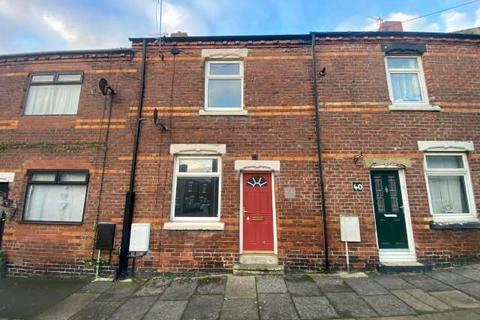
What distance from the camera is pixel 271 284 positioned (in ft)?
17.8

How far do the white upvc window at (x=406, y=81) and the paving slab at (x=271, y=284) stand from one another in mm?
5935

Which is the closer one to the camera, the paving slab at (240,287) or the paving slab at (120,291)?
the paving slab at (240,287)

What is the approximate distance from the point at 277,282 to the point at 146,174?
4.37 meters

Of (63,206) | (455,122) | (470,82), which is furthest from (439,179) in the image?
(63,206)

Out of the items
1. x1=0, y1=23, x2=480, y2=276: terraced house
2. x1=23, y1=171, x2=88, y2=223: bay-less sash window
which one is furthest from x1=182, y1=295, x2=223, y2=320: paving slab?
x1=23, y1=171, x2=88, y2=223: bay-less sash window

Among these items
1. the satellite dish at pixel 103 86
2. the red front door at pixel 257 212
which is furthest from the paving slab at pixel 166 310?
the satellite dish at pixel 103 86

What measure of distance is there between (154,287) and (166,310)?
1212mm

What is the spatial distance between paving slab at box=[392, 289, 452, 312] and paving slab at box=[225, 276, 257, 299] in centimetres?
287

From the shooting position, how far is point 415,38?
7.42 metres

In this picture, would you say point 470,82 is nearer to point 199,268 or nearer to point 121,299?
point 199,268

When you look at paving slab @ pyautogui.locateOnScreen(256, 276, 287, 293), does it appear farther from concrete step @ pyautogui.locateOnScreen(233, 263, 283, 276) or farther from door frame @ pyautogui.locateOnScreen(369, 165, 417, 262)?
door frame @ pyautogui.locateOnScreen(369, 165, 417, 262)

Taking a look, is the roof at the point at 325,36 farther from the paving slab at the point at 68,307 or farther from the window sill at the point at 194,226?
the paving slab at the point at 68,307

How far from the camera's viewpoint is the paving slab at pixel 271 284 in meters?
5.12

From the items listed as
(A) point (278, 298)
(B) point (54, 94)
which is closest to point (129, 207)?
(A) point (278, 298)
